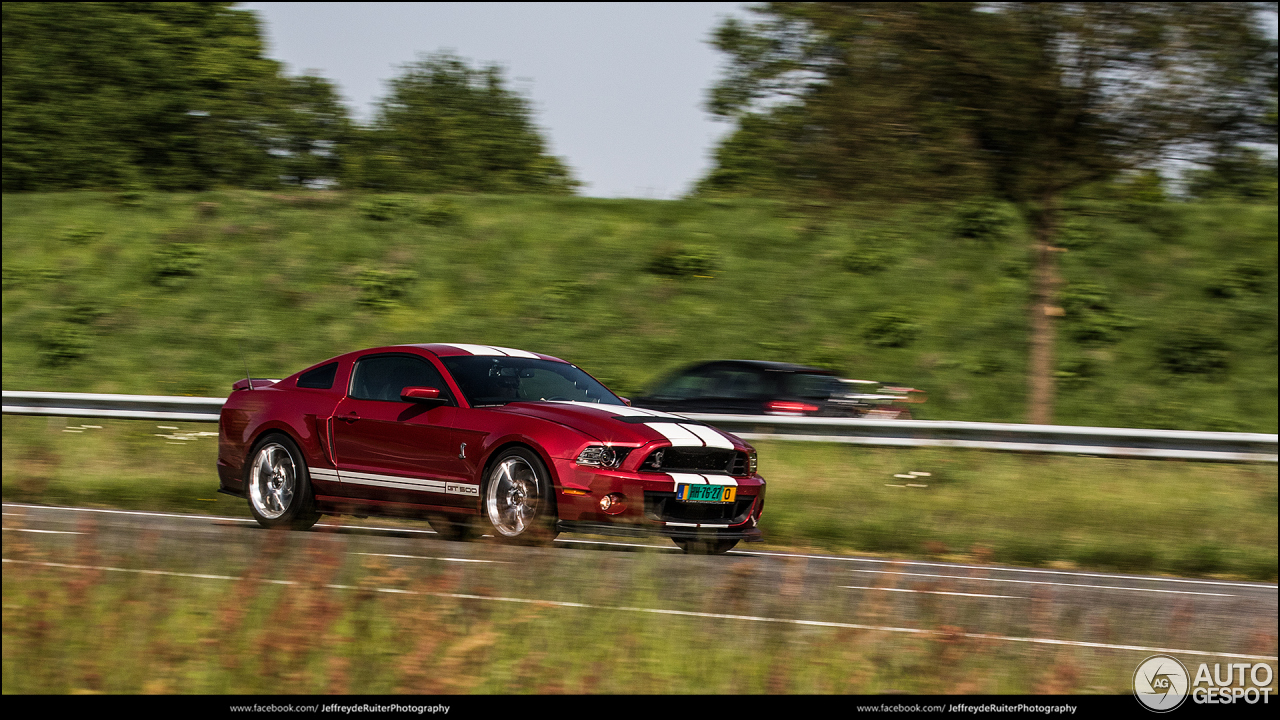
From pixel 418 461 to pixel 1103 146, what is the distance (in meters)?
10.3

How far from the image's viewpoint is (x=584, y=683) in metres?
5.34

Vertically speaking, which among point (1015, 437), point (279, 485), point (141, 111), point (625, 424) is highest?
point (141, 111)

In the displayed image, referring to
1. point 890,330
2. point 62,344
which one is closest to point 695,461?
point 890,330

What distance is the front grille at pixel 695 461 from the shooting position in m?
8.70

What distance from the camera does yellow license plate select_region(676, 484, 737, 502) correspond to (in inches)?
344

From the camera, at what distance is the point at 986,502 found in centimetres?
1278

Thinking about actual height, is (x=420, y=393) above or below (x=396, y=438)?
above

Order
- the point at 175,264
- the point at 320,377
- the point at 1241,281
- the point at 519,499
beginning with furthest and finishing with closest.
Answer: the point at 175,264, the point at 1241,281, the point at 320,377, the point at 519,499

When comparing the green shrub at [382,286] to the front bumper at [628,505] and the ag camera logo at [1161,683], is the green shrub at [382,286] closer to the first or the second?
the front bumper at [628,505]

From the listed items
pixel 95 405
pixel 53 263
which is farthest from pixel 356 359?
pixel 53 263

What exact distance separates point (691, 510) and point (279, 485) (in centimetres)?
340

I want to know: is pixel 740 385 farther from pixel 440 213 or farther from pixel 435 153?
pixel 435 153

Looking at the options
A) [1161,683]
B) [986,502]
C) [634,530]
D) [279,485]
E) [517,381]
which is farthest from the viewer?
[986,502]

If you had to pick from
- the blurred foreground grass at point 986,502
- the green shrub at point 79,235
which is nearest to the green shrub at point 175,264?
the green shrub at point 79,235
